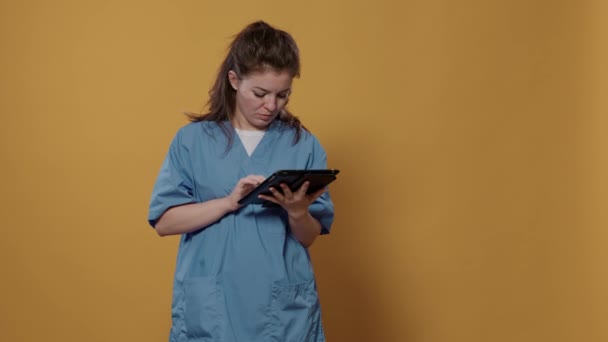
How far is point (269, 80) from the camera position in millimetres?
1761

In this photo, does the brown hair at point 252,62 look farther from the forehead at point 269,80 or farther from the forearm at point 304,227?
the forearm at point 304,227

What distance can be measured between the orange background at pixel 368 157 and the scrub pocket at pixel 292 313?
86 cm

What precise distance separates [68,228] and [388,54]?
110 cm

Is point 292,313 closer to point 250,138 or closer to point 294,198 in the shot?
point 294,198

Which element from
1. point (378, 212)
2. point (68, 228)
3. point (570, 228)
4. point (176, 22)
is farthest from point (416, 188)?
point (68, 228)

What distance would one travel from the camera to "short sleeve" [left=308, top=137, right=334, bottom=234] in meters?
1.82

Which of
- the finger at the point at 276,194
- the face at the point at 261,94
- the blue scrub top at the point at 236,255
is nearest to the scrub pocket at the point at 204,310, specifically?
the blue scrub top at the point at 236,255

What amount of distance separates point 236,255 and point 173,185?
20cm

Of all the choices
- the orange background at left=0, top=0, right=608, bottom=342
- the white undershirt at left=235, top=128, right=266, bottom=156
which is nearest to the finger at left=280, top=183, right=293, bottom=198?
the white undershirt at left=235, top=128, right=266, bottom=156

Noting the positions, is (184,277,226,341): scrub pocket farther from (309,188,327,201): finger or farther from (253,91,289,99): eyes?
(253,91,289,99): eyes

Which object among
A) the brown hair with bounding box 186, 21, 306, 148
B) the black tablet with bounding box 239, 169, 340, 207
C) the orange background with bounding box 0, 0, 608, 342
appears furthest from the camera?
the orange background with bounding box 0, 0, 608, 342

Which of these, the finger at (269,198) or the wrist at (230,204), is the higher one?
the finger at (269,198)

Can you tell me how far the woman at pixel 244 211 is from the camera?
169cm

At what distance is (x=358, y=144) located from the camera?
2.56m
